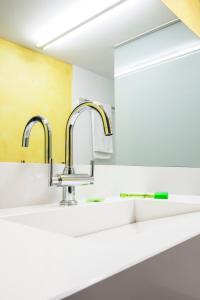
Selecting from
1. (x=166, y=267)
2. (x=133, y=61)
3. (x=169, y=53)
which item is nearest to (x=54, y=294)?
(x=166, y=267)

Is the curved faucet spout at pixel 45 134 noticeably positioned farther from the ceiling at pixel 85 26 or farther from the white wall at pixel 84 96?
the ceiling at pixel 85 26

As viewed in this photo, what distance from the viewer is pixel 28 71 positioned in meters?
0.92

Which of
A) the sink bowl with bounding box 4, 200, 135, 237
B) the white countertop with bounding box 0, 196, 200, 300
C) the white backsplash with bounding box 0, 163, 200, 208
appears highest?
the white backsplash with bounding box 0, 163, 200, 208

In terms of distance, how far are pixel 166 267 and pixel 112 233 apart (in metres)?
0.45

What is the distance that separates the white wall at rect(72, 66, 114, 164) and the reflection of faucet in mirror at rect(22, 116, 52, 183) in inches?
5.9

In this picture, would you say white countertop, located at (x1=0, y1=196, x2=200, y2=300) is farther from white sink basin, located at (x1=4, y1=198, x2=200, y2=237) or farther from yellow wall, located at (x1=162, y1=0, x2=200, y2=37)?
yellow wall, located at (x1=162, y1=0, x2=200, y2=37)

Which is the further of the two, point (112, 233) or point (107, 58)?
point (107, 58)

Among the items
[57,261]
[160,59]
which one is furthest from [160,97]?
[57,261]

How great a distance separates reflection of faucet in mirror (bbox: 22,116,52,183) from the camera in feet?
2.80

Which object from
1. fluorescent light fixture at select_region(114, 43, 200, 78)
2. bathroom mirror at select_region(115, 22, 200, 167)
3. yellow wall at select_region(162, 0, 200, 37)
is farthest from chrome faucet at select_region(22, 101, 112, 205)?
yellow wall at select_region(162, 0, 200, 37)

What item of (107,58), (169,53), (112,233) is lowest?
(112,233)

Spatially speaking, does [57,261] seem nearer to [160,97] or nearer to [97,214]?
[97,214]

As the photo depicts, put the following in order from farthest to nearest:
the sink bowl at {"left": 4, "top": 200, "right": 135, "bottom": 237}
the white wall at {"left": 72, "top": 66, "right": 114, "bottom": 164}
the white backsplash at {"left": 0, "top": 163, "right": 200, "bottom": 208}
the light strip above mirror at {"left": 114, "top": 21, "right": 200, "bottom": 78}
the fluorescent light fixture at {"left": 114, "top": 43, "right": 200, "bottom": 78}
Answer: the fluorescent light fixture at {"left": 114, "top": 43, "right": 200, "bottom": 78}
the light strip above mirror at {"left": 114, "top": 21, "right": 200, "bottom": 78}
the white wall at {"left": 72, "top": 66, "right": 114, "bottom": 164}
the white backsplash at {"left": 0, "top": 163, "right": 200, "bottom": 208}
the sink bowl at {"left": 4, "top": 200, "right": 135, "bottom": 237}

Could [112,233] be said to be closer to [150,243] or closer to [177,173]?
[150,243]
